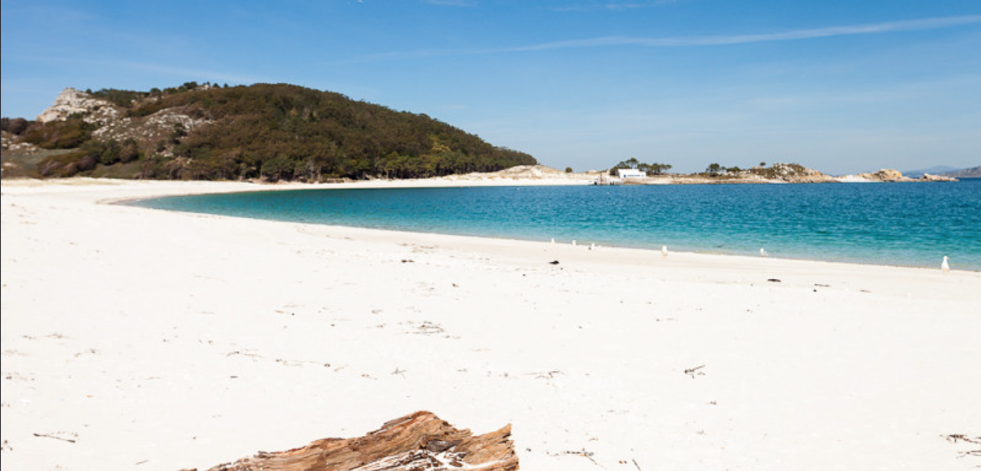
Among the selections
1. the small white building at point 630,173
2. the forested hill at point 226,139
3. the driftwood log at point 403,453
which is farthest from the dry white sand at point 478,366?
the small white building at point 630,173

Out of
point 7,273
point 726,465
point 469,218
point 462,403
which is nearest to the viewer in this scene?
point 726,465

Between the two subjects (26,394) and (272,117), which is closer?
(26,394)

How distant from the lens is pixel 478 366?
21.4 ft

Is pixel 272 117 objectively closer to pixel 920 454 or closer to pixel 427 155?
pixel 427 155

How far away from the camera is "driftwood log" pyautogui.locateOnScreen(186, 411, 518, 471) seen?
336cm

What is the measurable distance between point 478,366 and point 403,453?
3052mm

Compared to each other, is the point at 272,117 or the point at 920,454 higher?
the point at 272,117

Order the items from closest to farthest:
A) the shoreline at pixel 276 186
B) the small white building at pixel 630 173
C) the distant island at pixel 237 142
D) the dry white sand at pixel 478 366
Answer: the dry white sand at pixel 478 366, the shoreline at pixel 276 186, the distant island at pixel 237 142, the small white building at pixel 630 173

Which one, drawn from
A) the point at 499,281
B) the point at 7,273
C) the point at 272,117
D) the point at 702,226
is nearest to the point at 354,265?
the point at 499,281

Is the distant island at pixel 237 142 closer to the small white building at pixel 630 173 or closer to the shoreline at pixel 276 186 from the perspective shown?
the small white building at pixel 630 173

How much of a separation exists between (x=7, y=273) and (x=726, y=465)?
436 inches

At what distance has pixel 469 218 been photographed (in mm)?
42438

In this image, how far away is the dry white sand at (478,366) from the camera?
4.47 metres

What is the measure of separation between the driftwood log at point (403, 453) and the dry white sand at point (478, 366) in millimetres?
661
